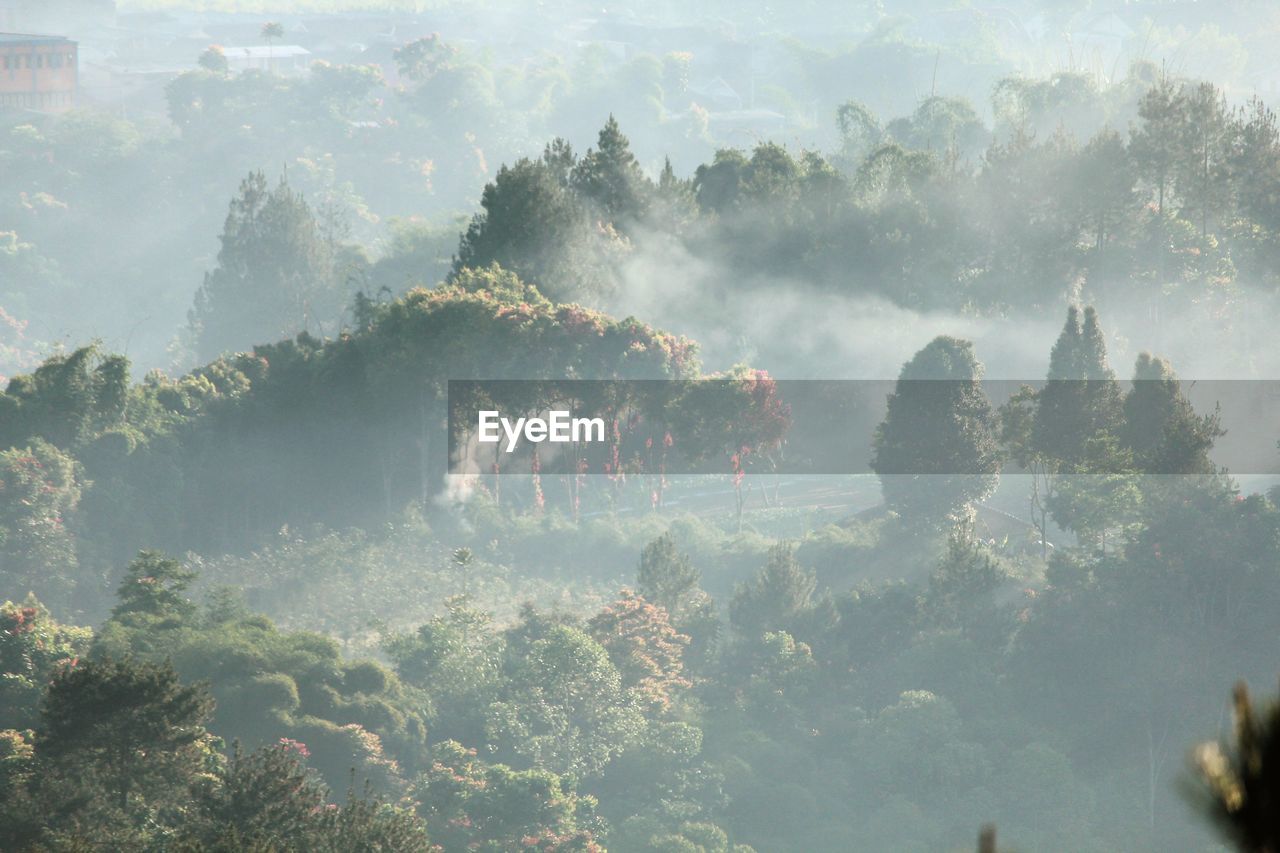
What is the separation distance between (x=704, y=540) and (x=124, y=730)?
39.2m

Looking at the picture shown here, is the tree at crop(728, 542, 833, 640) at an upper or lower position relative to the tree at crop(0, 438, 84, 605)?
lower

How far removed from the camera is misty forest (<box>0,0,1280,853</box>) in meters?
49.2

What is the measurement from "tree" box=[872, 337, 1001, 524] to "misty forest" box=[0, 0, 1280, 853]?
151 millimetres

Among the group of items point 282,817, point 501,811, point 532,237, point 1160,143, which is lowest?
point 501,811

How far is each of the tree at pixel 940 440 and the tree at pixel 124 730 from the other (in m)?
35.2

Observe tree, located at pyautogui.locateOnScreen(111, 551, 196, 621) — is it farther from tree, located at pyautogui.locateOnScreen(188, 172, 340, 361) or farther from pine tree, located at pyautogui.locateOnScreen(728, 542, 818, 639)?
tree, located at pyautogui.locateOnScreen(188, 172, 340, 361)

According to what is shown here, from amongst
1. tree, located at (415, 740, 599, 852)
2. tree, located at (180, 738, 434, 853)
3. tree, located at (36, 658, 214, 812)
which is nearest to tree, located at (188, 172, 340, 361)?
tree, located at (415, 740, 599, 852)

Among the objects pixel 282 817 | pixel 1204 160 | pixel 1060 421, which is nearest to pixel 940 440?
pixel 1060 421

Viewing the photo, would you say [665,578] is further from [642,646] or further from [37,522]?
[37,522]

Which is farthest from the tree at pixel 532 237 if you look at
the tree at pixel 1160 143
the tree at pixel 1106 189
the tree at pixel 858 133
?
the tree at pixel 858 133

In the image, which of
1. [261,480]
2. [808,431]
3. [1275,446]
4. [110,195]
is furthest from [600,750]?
[110,195]

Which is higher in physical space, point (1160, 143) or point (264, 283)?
point (1160, 143)

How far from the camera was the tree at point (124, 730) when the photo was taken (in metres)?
35.5

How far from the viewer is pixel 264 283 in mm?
126812
